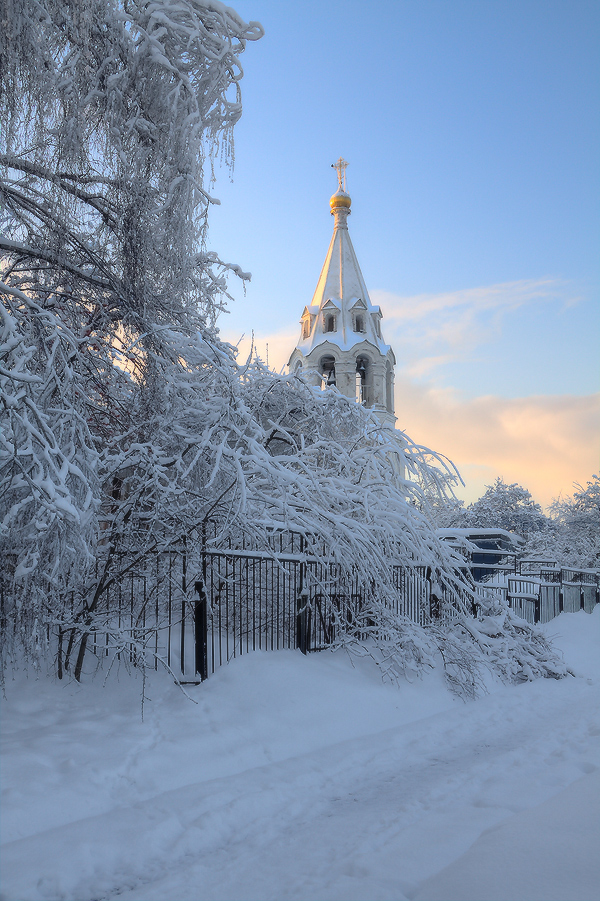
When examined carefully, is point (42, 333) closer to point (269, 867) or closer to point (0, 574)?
point (0, 574)

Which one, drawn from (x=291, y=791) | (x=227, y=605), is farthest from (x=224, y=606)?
(x=291, y=791)

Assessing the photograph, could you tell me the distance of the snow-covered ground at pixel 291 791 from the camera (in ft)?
12.1

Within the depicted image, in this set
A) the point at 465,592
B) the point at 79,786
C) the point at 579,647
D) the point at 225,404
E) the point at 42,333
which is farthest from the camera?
the point at 579,647

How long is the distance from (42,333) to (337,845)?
457 cm

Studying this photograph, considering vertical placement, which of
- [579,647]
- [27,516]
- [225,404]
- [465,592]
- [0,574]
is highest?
[225,404]

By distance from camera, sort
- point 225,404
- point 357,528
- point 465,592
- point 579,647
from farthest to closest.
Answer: point 579,647 < point 465,592 < point 357,528 < point 225,404

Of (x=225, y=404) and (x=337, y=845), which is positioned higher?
(x=225, y=404)

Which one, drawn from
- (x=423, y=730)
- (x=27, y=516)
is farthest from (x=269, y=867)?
(x=423, y=730)

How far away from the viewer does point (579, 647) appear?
13.8 meters

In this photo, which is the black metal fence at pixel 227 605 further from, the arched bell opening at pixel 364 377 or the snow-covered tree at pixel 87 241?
the arched bell opening at pixel 364 377

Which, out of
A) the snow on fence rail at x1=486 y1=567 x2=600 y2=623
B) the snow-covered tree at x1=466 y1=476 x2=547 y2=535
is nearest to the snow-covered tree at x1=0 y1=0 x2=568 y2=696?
the snow on fence rail at x1=486 y1=567 x2=600 y2=623

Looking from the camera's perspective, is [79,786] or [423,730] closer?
[79,786]

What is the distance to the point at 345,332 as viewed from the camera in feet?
112

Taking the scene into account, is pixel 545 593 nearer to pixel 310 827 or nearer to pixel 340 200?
pixel 310 827
